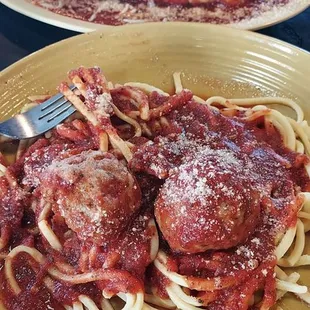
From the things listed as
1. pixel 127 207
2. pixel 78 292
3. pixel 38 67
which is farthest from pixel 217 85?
pixel 78 292

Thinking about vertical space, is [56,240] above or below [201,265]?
above

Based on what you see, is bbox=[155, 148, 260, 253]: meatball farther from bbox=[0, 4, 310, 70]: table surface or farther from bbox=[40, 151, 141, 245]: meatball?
bbox=[0, 4, 310, 70]: table surface

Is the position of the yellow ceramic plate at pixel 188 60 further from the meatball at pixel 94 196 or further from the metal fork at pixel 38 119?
the meatball at pixel 94 196

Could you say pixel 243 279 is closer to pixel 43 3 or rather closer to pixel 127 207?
pixel 127 207

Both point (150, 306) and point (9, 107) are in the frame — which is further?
point (9, 107)

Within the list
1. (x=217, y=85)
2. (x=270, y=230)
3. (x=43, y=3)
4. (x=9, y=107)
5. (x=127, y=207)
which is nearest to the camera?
(x=127, y=207)

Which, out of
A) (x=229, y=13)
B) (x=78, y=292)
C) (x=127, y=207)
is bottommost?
(x=229, y=13)
